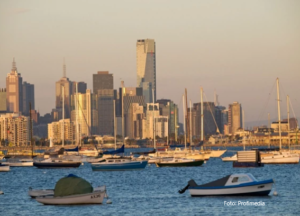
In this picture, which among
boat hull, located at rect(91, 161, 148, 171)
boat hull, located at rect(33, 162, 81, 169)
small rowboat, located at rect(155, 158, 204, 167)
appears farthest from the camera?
boat hull, located at rect(33, 162, 81, 169)

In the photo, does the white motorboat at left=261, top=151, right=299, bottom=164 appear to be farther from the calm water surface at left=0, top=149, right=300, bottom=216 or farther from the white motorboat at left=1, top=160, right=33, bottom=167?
the white motorboat at left=1, top=160, right=33, bottom=167

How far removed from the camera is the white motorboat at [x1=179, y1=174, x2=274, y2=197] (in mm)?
51031

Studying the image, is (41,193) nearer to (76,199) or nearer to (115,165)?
(76,199)

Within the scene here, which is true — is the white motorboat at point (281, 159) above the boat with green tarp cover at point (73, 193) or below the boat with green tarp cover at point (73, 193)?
above

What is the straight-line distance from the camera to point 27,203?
53.2 metres

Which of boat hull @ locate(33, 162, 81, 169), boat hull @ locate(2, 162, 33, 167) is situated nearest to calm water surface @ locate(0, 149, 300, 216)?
boat hull @ locate(33, 162, 81, 169)

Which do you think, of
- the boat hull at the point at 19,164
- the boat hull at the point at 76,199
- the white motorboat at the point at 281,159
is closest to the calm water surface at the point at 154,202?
the boat hull at the point at 76,199

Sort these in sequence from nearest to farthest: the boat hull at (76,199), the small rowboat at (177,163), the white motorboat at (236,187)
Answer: the boat hull at (76,199) < the white motorboat at (236,187) < the small rowboat at (177,163)

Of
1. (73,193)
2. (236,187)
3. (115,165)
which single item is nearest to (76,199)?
(73,193)

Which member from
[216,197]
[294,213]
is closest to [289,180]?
[216,197]

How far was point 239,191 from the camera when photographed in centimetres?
5109

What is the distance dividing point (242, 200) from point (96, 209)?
9915 mm

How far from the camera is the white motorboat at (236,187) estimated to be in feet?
167

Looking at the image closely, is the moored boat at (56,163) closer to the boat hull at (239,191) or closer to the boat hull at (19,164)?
the boat hull at (19,164)
